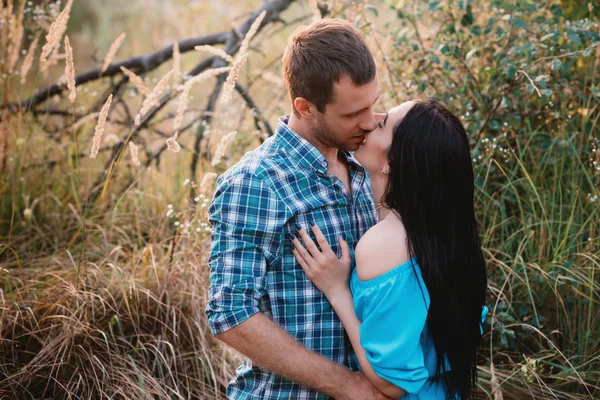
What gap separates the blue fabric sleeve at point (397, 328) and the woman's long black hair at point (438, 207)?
95mm

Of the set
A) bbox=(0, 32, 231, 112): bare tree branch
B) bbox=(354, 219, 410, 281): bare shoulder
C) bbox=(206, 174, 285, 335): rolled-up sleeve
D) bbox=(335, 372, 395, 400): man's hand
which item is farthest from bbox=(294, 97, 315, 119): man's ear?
bbox=(0, 32, 231, 112): bare tree branch

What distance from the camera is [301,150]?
2.15 metres

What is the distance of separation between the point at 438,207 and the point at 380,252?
0.26 m

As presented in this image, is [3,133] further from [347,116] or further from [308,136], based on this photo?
[347,116]

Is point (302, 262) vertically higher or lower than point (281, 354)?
higher

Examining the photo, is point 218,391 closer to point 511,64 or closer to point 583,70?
point 511,64

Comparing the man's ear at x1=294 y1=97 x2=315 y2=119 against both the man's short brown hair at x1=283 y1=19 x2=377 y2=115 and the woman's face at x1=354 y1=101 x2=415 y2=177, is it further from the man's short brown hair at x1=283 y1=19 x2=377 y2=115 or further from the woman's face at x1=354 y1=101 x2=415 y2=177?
the woman's face at x1=354 y1=101 x2=415 y2=177

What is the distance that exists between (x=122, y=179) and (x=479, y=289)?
296 cm

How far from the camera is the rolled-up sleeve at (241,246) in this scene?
6.36 ft

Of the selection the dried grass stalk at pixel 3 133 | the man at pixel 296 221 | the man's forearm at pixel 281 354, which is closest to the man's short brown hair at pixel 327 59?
the man at pixel 296 221

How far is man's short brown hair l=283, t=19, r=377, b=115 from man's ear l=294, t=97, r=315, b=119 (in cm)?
2

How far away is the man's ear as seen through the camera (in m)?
2.18

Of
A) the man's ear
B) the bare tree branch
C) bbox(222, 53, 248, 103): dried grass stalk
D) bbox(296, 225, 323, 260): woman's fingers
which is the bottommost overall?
bbox(296, 225, 323, 260): woman's fingers

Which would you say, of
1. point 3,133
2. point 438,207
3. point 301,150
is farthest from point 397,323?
point 3,133
